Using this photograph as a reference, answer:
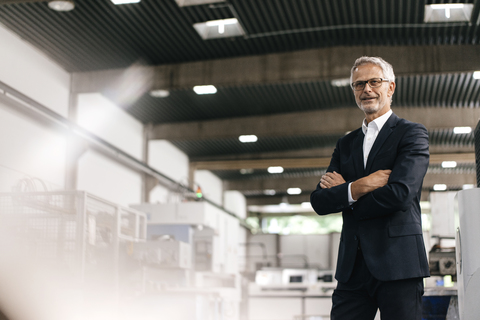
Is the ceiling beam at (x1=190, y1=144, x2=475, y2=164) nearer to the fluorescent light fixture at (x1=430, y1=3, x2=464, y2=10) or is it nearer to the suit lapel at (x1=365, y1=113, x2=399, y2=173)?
the fluorescent light fixture at (x1=430, y1=3, x2=464, y2=10)

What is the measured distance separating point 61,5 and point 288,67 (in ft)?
10.3

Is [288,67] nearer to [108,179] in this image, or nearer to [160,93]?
[160,93]

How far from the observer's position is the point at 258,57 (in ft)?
25.7

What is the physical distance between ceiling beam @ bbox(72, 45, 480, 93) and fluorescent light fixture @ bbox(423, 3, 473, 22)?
3.59 feet

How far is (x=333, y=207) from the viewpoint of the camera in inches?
70.2

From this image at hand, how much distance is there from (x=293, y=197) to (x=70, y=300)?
14744 millimetres

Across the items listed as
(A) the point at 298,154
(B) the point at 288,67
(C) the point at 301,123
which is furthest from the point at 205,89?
(A) the point at 298,154

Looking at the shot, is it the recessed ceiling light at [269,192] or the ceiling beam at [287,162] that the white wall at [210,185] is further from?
the recessed ceiling light at [269,192]

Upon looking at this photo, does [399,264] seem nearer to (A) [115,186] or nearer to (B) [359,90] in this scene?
(B) [359,90]

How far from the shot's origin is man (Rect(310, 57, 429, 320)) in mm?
1632

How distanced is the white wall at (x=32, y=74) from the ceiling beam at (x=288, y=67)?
1.13 feet

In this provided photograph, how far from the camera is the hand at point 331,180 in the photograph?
185 cm

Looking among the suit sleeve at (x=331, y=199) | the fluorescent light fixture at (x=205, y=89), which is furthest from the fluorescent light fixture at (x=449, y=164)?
the suit sleeve at (x=331, y=199)

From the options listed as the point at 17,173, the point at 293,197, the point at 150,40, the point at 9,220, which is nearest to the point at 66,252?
the point at 9,220
